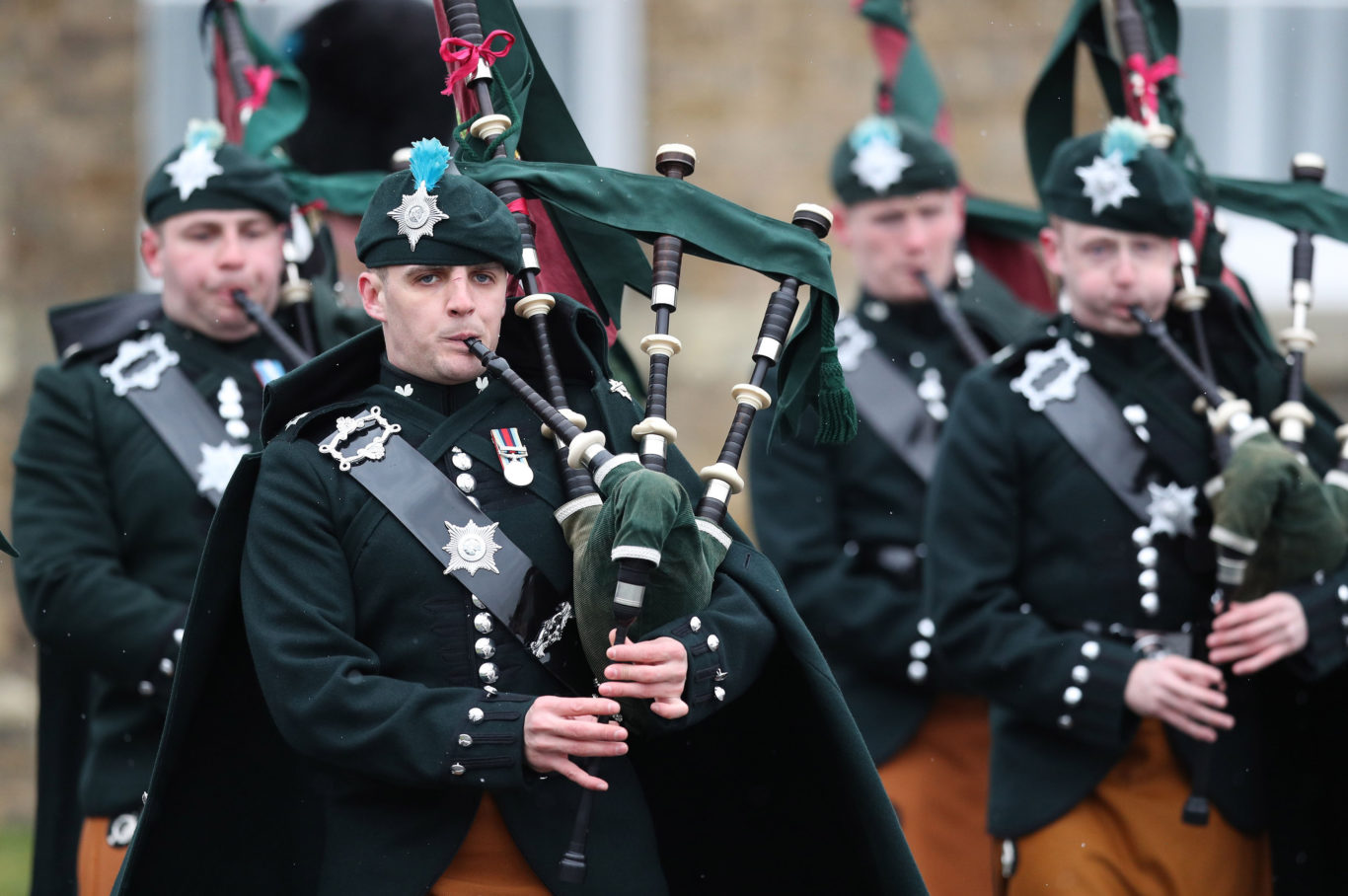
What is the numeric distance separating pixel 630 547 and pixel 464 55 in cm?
136

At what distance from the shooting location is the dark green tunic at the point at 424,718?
156 inches

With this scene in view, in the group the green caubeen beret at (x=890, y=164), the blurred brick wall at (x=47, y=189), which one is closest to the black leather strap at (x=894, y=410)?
the green caubeen beret at (x=890, y=164)

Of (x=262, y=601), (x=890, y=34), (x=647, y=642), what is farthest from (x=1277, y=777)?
(x=890, y=34)

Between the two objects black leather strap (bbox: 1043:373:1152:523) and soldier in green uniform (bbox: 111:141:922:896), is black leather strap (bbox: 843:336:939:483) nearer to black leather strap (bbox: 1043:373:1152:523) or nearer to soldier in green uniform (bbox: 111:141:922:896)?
black leather strap (bbox: 1043:373:1152:523)

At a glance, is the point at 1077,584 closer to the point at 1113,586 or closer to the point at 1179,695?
the point at 1113,586

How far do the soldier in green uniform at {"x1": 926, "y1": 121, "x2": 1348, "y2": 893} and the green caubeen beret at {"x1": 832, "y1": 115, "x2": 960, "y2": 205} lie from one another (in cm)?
125

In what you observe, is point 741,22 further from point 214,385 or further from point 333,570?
point 333,570

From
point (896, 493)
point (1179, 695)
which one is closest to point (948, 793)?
point (896, 493)

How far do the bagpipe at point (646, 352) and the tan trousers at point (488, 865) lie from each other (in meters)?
0.14

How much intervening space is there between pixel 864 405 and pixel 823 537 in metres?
0.47

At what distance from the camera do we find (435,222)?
406 centimetres

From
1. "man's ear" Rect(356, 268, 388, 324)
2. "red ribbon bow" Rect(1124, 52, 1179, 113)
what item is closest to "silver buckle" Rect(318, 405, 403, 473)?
"man's ear" Rect(356, 268, 388, 324)

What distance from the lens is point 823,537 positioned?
22.3 feet

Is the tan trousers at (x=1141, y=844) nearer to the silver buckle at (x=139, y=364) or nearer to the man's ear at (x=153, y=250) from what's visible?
the silver buckle at (x=139, y=364)
